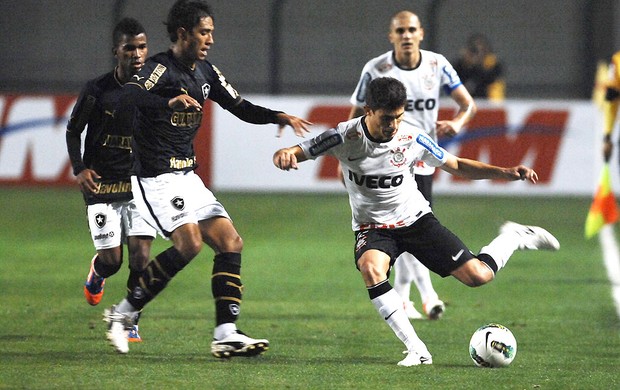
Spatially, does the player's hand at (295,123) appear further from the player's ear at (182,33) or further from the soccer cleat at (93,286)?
the soccer cleat at (93,286)

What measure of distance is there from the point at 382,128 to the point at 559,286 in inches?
159

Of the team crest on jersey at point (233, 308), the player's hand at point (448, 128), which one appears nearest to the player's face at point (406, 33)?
the player's hand at point (448, 128)

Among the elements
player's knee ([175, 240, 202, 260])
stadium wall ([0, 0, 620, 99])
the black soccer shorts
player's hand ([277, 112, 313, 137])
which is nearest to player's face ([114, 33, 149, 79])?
player's hand ([277, 112, 313, 137])

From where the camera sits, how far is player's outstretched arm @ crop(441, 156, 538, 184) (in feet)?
23.6

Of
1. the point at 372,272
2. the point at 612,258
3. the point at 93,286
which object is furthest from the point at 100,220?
the point at 612,258

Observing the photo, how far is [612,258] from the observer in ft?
40.8

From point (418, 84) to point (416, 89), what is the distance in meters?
0.04

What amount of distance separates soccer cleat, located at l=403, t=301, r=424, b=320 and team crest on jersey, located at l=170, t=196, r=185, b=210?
246 centimetres

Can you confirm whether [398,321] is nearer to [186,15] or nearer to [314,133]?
[186,15]

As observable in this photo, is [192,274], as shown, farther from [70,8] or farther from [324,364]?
[70,8]

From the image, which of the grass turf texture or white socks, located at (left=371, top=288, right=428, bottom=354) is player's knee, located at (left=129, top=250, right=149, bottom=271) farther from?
white socks, located at (left=371, top=288, right=428, bottom=354)

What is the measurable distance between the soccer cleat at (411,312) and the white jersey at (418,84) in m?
0.99

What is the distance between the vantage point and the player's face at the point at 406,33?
8.97 meters

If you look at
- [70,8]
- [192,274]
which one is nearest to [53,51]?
[70,8]
